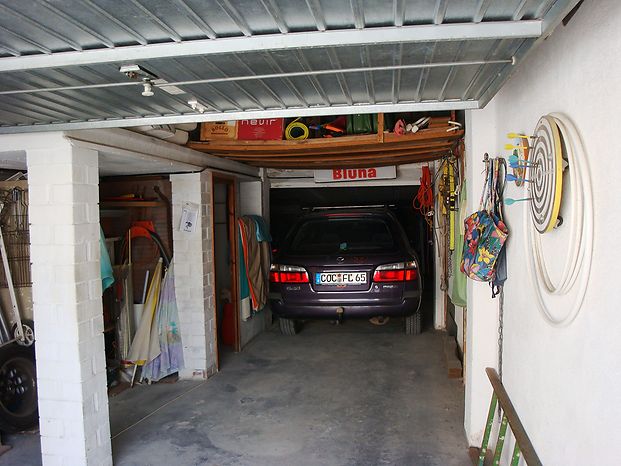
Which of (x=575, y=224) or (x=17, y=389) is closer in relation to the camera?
(x=575, y=224)

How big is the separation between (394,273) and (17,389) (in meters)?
3.61

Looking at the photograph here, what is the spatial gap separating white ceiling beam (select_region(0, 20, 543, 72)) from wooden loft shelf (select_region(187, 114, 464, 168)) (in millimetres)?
2354

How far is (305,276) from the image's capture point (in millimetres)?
5363

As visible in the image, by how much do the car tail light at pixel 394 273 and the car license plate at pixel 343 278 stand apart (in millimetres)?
143

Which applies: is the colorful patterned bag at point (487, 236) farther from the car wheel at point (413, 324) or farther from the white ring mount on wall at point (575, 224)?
the car wheel at point (413, 324)

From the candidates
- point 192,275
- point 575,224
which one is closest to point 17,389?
point 192,275

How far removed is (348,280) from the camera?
17.3 ft

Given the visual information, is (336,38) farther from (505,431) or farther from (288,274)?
(288,274)

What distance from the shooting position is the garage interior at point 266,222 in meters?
1.49

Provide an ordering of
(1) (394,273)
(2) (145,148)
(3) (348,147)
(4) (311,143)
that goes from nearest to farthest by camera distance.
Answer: (2) (145,148)
(4) (311,143)
(3) (348,147)
(1) (394,273)

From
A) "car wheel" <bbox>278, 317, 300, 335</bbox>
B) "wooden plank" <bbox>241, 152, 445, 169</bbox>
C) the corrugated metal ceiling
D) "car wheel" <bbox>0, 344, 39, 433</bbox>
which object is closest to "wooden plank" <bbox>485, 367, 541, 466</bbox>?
the corrugated metal ceiling

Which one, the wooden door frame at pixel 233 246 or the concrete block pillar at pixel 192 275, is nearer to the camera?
the concrete block pillar at pixel 192 275

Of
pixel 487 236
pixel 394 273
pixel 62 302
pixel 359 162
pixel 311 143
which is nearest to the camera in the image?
pixel 487 236

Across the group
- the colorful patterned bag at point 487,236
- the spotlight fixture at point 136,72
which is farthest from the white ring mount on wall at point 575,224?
the spotlight fixture at point 136,72
